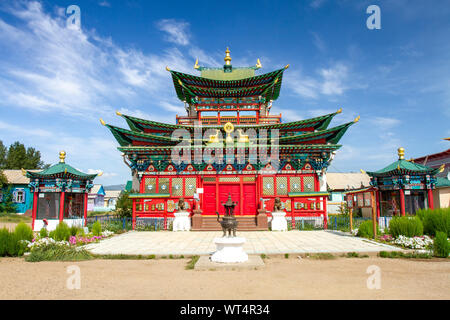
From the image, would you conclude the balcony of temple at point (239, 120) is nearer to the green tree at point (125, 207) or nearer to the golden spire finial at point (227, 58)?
the golden spire finial at point (227, 58)

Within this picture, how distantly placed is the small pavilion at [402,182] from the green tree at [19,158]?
54.9 m

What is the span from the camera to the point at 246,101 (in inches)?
854

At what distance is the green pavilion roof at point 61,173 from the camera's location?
15820mm

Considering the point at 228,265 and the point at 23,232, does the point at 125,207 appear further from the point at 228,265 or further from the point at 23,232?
the point at 228,265

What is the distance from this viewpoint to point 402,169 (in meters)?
16.5

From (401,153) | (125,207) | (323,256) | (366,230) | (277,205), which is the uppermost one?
(401,153)

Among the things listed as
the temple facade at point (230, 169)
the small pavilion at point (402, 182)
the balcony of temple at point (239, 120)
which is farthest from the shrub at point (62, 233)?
the small pavilion at point (402, 182)

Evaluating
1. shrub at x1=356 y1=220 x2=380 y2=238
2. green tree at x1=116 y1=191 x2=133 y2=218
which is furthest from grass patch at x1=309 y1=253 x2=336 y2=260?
green tree at x1=116 y1=191 x2=133 y2=218

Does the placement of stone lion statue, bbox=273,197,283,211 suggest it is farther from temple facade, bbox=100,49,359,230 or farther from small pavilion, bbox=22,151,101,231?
small pavilion, bbox=22,151,101,231

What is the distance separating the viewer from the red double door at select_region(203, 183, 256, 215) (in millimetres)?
18609

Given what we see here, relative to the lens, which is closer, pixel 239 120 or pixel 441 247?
pixel 441 247

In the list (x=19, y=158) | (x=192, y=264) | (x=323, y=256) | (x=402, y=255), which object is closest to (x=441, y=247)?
(x=402, y=255)

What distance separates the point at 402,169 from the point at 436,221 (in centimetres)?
564
